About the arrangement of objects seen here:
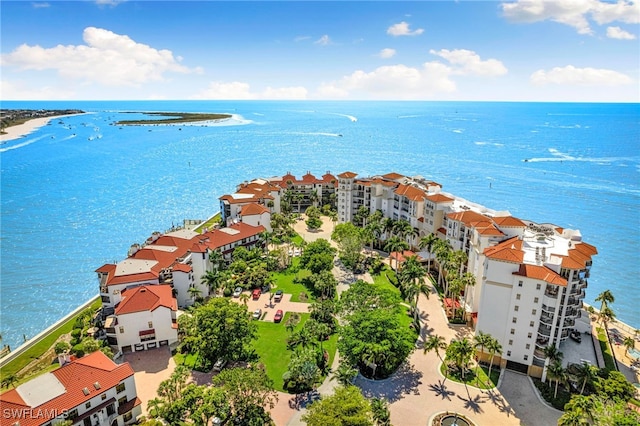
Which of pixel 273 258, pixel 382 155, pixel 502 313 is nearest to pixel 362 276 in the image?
pixel 273 258

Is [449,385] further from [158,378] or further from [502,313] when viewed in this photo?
[158,378]

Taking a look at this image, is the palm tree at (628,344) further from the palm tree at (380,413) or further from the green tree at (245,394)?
the green tree at (245,394)

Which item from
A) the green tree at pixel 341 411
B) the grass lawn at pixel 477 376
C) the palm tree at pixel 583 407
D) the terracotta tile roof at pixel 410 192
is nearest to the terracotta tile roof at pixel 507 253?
the grass lawn at pixel 477 376

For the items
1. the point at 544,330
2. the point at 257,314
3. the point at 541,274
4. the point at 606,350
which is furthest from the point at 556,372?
the point at 257,314

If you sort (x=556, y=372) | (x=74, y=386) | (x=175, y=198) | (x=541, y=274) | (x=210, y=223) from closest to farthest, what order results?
(x=74, y=386) → (x=556, y=372) → (x=541, y=274) → (x=210, y=223) → (x=175, y=198)

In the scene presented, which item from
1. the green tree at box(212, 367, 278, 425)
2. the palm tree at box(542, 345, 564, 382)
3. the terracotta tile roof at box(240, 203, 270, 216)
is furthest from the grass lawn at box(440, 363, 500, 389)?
the terracotta tile roof at box(240, 203, 270, 216)

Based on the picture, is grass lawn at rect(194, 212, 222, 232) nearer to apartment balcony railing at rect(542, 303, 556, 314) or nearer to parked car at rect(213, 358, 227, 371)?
parked car at rect(213, 358, 227, 371)

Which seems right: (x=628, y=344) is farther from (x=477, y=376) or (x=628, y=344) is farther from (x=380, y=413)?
(x=380, y=413)
